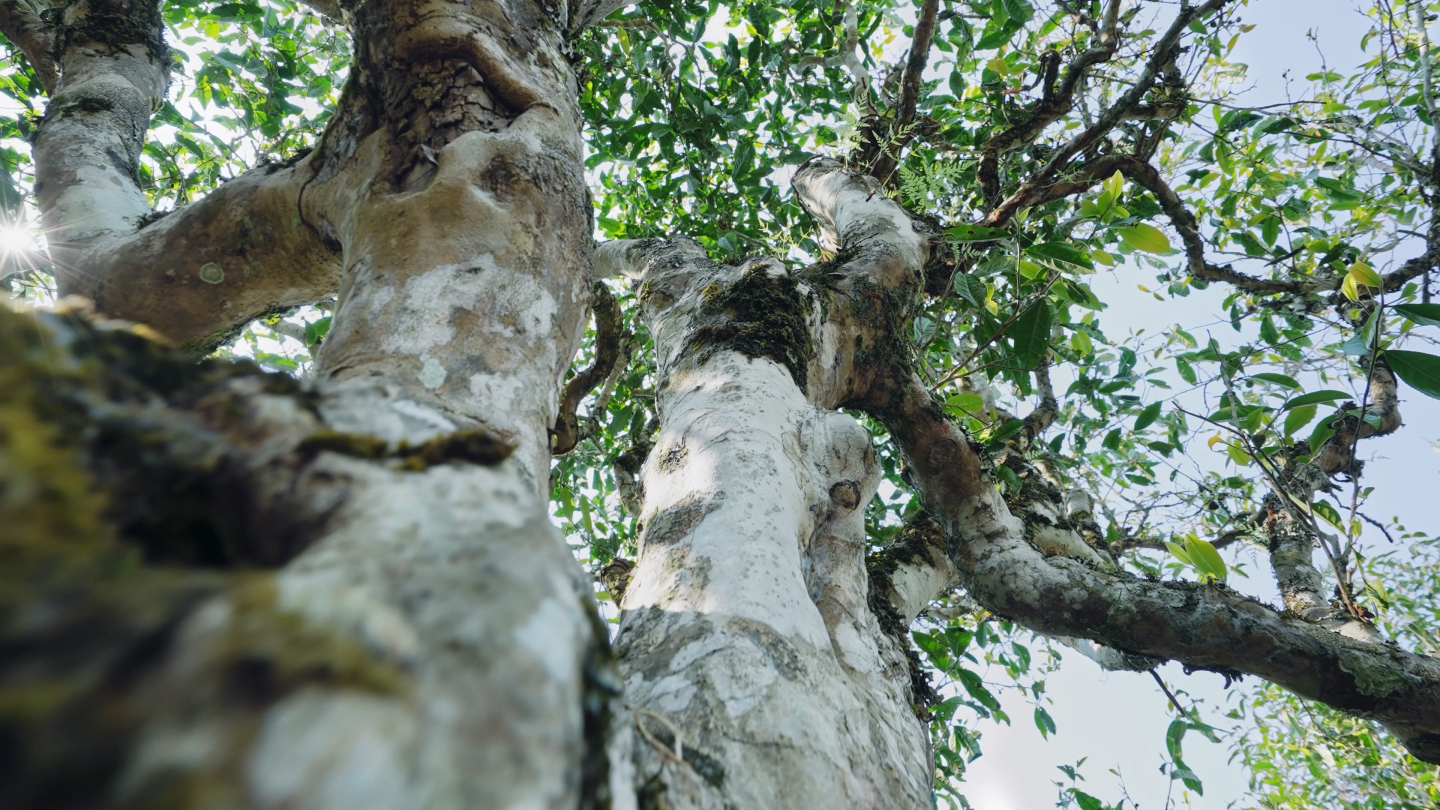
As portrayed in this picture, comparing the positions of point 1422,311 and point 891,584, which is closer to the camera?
point 1422,311

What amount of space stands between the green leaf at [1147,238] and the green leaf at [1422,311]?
1.81 feet

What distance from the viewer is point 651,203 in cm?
507

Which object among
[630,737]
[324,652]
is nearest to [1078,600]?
[630,737]

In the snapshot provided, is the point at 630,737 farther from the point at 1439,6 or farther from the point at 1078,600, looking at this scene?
the point at 1439,6

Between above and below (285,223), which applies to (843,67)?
above

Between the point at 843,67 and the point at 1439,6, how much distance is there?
3.33 meters

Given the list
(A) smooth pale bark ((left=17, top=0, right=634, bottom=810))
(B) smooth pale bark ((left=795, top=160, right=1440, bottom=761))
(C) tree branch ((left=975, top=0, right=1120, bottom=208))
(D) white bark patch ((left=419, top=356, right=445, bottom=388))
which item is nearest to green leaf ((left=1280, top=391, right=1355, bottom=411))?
(B) smooth pale bark ((left=795, top=160, right=1440, bottom=761))

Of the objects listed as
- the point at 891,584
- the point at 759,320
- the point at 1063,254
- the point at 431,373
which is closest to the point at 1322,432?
the point at 1063,254

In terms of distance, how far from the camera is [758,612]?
1008 mm

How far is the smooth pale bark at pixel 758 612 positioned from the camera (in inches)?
32.0

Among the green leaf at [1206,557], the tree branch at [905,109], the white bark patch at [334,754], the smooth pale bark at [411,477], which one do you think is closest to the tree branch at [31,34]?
the smooth pale bark at [411,477]

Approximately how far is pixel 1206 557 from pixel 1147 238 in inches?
37.2

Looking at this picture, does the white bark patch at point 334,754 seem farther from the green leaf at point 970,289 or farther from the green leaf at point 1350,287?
the green leaf at point 1350,287

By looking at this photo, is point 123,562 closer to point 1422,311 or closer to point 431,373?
point 431,373
